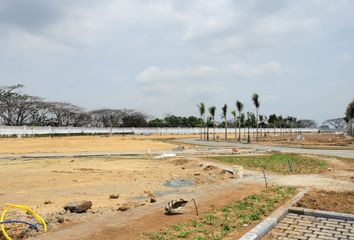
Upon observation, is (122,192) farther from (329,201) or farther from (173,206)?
(329,201)

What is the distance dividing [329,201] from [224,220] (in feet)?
12.2

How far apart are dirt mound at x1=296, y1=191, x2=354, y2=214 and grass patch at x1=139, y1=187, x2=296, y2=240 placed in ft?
2.17

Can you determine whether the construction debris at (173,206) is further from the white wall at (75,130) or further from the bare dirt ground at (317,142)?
the white wall at (75,130)

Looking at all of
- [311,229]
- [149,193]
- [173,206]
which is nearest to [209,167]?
[149,193]

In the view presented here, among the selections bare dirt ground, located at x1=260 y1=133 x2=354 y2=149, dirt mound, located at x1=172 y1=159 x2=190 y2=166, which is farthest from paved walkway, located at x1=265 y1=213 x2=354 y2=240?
bare dirt ground, located at x1=260 y1=133 x2=354 y2=149

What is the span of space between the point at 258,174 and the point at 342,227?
31.4 feet

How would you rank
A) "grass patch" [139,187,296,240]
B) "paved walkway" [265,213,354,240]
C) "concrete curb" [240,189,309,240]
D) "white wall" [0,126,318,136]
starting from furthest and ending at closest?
"white wall" [0,126,318,136]
"paved walkway" [265,213,354,240]
"grass patch" [139,187,296,240]
"concrete curb" [240,189,309,240]

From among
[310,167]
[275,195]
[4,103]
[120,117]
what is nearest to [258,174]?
[310,167]

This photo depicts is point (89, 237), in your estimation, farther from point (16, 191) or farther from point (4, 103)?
point (4, 103)

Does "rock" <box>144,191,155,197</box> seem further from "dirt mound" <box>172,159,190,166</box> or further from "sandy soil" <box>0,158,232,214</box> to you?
"dirt mound" <box>172,159,190,166</box>

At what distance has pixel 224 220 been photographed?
8266mm

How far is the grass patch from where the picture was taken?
7.12m

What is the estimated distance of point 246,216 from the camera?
8547 mm

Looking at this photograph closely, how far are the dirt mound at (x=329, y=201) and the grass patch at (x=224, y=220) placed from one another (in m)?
0.66
